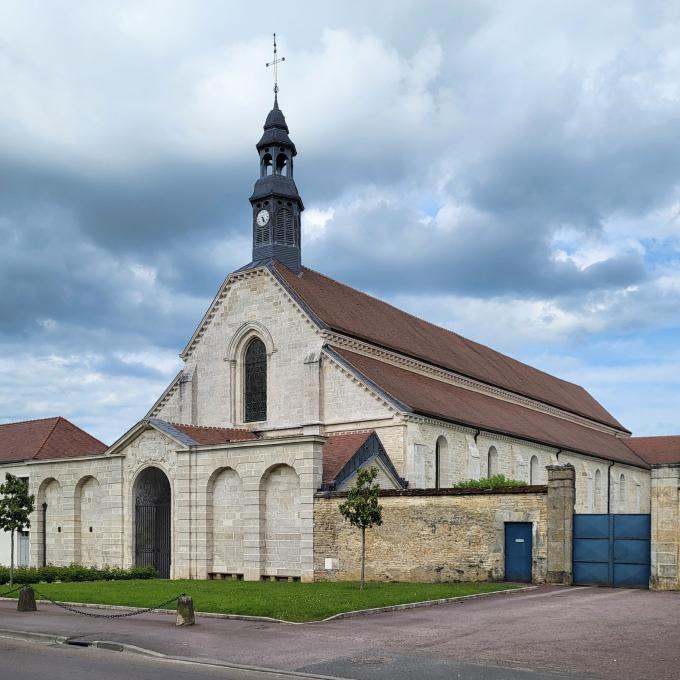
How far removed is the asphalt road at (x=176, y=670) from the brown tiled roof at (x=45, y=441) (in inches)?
1378

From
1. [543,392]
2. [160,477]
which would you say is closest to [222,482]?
[160,477]

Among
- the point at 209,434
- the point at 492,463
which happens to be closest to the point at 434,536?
the point at 209,434

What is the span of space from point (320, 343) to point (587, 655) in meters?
28.1

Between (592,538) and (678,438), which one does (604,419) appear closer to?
(678,438)

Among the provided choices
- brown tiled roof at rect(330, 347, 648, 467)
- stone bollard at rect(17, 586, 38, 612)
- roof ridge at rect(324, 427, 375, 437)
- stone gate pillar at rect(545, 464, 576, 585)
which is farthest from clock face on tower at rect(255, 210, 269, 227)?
stone bollard at rect(17, 586, 38, 612)

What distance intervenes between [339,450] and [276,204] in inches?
622

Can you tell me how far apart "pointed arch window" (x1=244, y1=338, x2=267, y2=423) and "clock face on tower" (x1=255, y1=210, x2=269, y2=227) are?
6.24m

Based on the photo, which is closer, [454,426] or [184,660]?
[184,660]

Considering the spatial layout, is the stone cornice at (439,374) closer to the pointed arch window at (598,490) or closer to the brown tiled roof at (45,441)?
the pointed arch window at (598,490)

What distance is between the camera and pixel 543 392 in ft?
222

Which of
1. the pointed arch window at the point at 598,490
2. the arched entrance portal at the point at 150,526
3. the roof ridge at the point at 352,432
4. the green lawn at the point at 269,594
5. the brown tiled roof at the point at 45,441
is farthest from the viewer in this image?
the pointed arch window at the point at 598,490

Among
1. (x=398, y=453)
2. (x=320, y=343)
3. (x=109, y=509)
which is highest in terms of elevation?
(x=320, y=343)

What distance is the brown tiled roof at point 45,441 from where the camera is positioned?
164ft

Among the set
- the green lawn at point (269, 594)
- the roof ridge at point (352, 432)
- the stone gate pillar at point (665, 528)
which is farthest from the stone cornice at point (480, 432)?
the stone gate pillar at point (665, 528)
